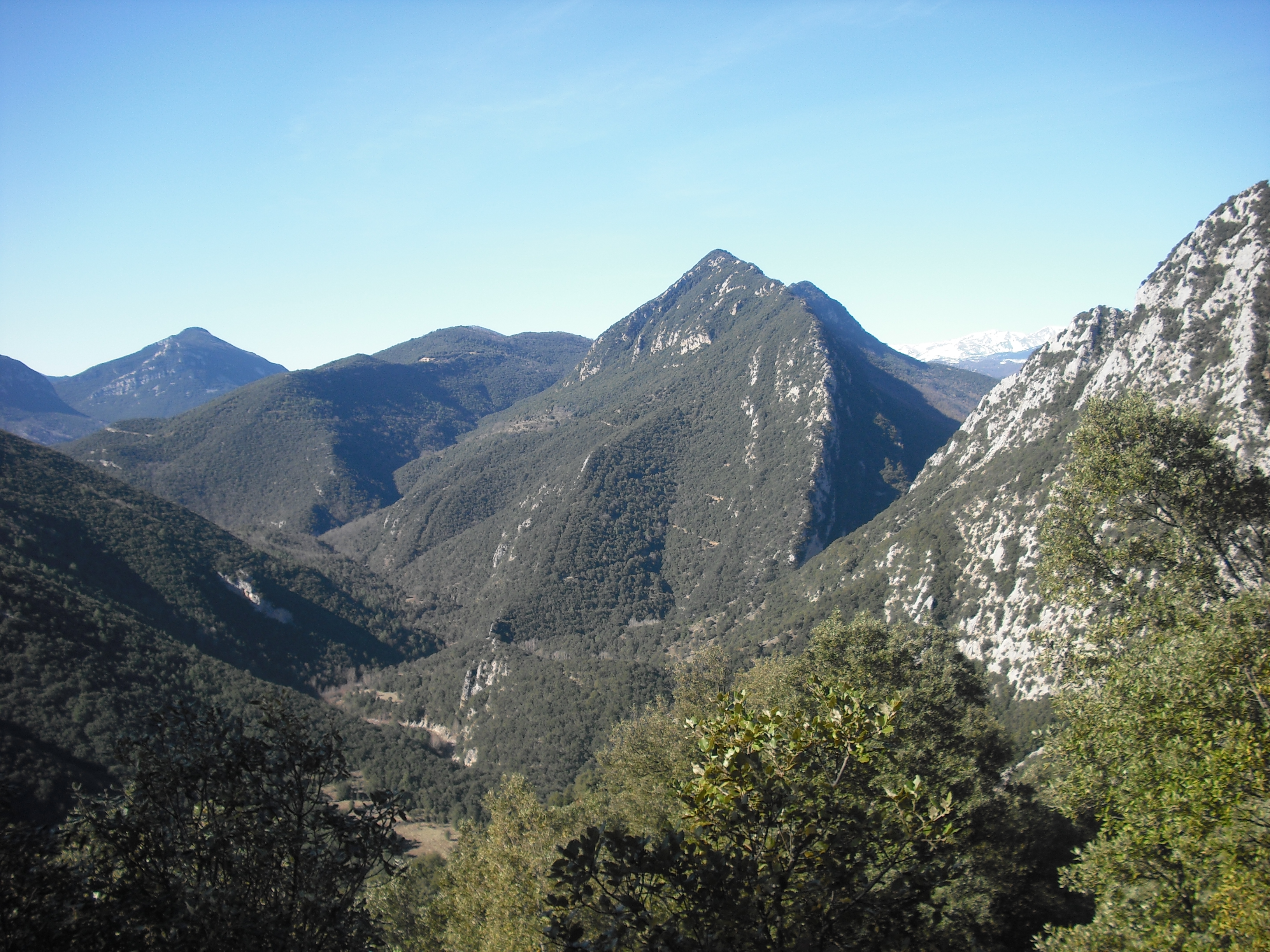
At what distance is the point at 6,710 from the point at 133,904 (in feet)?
263

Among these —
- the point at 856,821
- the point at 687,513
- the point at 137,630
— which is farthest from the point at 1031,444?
the point at 137,630

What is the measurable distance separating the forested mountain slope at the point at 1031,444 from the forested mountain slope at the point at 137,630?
76145 millimetres

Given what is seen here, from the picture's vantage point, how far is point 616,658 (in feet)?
427

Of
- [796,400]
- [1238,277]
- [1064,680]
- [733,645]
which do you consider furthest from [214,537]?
[1238,277]

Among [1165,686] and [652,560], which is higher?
[1165,686]

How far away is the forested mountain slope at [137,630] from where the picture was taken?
6325cm

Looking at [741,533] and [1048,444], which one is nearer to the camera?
[1048,444]

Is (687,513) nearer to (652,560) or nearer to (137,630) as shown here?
(652,560)

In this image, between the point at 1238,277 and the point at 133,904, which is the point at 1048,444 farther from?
the point at 133,904

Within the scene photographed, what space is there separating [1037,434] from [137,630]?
14507 cm

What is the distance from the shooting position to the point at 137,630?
8525 cm

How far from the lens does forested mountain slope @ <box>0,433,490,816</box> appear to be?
208ft

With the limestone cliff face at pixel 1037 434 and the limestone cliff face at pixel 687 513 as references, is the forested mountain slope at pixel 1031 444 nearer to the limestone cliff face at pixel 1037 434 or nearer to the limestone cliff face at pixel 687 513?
the limestone cliff face at pixel 1037 434

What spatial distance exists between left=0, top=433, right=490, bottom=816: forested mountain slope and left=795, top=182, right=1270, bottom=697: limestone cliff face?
78317mm
